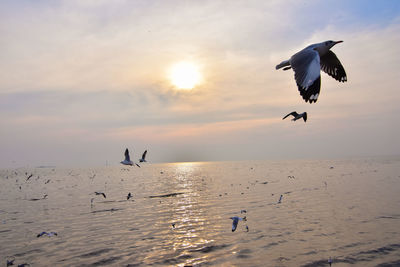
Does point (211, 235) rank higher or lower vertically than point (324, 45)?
lower

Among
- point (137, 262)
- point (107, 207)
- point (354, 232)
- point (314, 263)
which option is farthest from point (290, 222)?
point (107, 207)

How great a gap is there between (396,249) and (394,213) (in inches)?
375

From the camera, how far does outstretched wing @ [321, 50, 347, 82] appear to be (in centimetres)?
952

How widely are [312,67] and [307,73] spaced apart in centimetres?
23

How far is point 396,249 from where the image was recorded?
15922 mm

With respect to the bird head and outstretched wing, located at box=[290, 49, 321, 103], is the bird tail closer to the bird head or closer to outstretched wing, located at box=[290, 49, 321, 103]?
outstretched wing, located at box=[290, 49, 321, 103]

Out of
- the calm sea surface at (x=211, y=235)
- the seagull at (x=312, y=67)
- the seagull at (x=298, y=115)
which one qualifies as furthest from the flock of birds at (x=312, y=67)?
the calm sea surface at (x=211, y=235)

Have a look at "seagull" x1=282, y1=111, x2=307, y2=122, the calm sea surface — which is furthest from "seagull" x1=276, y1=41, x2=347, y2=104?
the calm sea surface

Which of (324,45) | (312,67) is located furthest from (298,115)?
(312,67)

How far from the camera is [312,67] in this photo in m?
7.24

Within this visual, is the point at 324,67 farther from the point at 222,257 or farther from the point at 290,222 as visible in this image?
the point at 290,222

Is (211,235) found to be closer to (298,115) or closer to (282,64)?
(298,115)

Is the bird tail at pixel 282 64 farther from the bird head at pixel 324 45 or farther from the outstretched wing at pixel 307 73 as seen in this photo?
the bird head at pixel 324 45

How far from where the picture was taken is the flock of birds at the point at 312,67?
6664 mm
